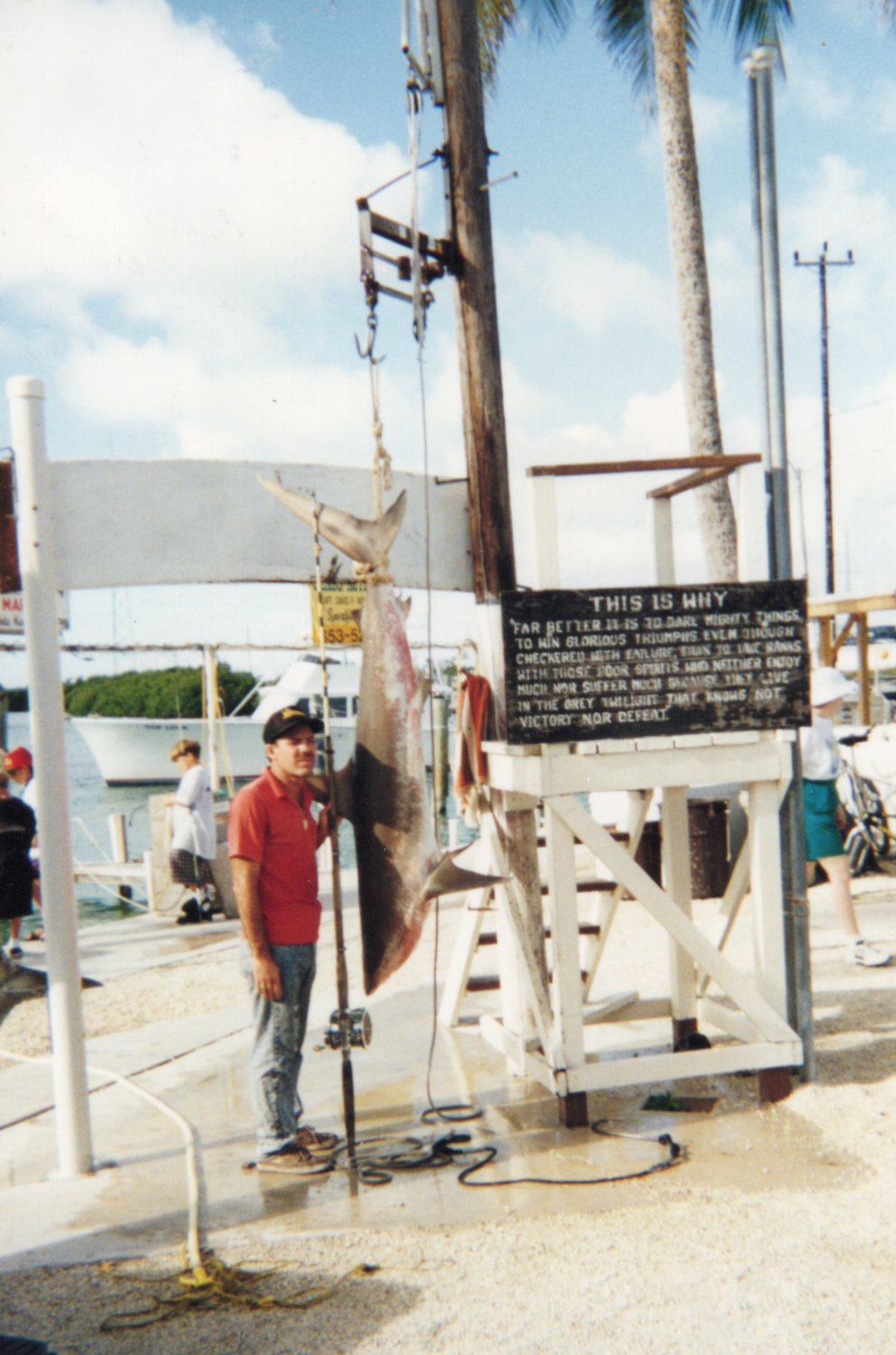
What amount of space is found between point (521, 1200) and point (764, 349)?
151 inches

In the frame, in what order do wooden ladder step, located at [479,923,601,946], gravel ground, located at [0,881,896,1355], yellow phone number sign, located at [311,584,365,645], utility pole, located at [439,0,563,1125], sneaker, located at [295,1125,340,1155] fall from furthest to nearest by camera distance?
yellow phone number sign, located at [311,584,365,645]
wooden ladder step, located at [479,923,601,946]
utility pole, located at [439,0,563,1125]
sneaker, located at [295,1125,340,1155]
gravel ground, located at [0,881,896,1355]

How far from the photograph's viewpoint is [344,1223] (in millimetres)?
4281

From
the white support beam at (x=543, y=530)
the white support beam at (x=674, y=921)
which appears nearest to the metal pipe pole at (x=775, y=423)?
the white support beam at (x=674, y=921)

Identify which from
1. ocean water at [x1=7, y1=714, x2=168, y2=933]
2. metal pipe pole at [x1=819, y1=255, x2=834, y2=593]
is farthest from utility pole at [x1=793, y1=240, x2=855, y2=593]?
ocean water at [x1=7, y1=714, x2=168, y2=933]

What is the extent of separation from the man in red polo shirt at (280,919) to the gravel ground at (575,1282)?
2.13 feet

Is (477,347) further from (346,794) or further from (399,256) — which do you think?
(346,794)

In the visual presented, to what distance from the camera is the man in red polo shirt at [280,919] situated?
4.83 m

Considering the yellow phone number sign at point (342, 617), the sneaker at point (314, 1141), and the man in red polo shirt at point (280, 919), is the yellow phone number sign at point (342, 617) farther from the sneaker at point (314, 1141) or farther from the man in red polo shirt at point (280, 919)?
the sneaker at point (314, 1141)

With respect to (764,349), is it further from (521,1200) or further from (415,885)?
(521,1200)

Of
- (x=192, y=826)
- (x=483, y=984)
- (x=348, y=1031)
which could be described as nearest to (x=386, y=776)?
(x=348, y=1031)

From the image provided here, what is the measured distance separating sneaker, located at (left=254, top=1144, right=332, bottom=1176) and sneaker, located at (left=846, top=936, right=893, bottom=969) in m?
4.39

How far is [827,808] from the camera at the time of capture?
7.77 metres

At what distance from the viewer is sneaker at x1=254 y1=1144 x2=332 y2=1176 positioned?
479 cm

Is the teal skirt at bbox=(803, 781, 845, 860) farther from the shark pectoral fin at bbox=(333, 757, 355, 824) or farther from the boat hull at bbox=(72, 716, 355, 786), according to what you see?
the boat hull at bbox=(72, 716, 355, 786)
